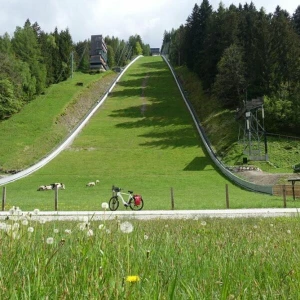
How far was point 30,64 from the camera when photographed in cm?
8262

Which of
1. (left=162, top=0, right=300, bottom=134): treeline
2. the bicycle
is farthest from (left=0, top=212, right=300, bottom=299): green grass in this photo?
(left=162, top=0, right=300, bottom=134): treeline

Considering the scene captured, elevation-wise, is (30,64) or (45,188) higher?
(30,64)

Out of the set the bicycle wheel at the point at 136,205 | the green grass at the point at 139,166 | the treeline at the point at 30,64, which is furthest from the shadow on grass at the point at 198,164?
the treeline at the point at 30,64

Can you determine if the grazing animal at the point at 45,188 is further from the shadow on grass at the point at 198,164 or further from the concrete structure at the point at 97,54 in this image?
the concrete structure at the point at 97,54

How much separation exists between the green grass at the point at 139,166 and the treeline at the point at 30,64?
13.3m

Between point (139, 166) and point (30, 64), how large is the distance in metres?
51.9

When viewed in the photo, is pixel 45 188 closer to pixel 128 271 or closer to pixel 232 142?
pixel 232 142

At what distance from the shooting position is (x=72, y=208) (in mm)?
19766

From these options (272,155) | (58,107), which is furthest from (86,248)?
(58,107)

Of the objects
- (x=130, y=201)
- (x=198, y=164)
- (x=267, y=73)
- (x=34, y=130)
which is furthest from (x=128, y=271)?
(x=267, y=73)

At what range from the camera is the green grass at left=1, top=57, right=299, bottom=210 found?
2438cm

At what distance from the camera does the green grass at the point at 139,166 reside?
2438cm

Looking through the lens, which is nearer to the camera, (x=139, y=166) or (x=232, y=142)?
(x=139, y=166)

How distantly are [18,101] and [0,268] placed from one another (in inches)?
2543
